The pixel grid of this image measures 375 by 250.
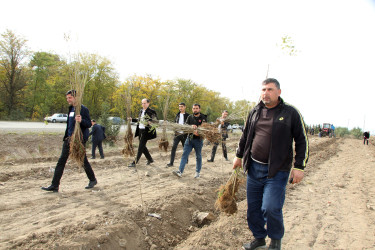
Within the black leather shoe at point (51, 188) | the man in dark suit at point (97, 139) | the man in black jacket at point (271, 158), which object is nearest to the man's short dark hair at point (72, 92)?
the black leather shoe at point (51, 188)

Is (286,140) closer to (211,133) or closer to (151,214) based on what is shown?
(151,214)

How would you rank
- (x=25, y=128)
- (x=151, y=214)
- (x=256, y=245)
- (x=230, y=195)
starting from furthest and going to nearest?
1. (x=25, y=128)
2. (x=151, y=214)
3. (x=230, y=195)
4. (x=256, y=245)

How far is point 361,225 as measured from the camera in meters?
3.87

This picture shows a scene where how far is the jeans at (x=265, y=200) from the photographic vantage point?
8.31 ft

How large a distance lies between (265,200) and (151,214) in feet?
5.85

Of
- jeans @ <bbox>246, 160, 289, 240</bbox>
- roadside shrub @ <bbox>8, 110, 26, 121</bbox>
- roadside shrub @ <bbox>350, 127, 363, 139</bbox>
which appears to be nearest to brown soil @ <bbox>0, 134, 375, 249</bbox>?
jeans @ <bbox>246, 160, 289, 240</bbox>

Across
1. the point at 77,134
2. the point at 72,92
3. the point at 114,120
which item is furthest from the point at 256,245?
the point at 114,120

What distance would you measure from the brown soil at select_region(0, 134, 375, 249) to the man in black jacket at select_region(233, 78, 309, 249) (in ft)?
2.21

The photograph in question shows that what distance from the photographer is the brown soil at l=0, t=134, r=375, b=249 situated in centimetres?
293

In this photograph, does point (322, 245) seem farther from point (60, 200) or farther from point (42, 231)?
point (60, 200)

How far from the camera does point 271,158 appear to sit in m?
2.60

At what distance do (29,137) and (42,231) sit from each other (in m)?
12.5

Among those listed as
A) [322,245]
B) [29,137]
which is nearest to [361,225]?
[322,245]

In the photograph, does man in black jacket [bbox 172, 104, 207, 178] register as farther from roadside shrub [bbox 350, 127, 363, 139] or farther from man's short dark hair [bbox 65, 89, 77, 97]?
roadside shrub [bbox 350, 127, 363, 139]
